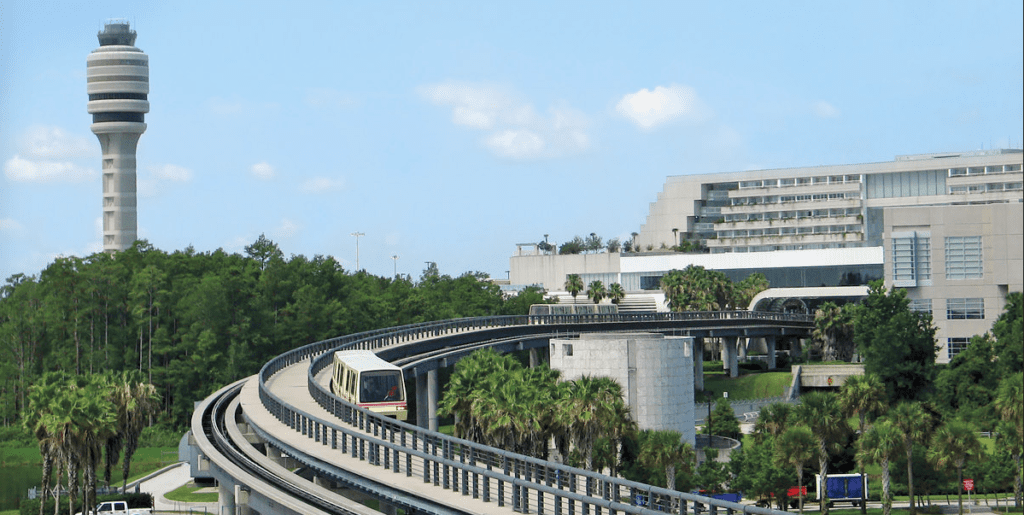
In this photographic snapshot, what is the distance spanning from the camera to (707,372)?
14038 centimetres

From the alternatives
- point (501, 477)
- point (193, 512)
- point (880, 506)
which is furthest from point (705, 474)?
point (501, 477)

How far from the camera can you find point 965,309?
331 feet

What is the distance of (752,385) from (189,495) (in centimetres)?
6812

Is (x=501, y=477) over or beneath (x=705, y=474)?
over

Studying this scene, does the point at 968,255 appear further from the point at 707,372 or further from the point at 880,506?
the point at 707,372

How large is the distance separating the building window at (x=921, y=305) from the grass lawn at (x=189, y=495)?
6068cm

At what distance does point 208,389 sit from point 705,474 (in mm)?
61380

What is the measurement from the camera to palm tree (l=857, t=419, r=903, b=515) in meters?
63.3

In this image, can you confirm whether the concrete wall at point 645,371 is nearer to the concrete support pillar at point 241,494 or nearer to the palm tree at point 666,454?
the palm tree at point 666,454

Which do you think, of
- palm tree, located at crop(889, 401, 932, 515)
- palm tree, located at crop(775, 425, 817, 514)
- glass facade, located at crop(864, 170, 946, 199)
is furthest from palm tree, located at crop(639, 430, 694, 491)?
glass facade, located at crop(864, 170, 946, 199)

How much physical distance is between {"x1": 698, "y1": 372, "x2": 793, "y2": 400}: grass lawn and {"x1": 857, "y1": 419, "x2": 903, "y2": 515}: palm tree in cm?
5755

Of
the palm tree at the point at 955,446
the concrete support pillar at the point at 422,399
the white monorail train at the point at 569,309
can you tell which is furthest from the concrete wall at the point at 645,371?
the white monorail train at the point at 569,309

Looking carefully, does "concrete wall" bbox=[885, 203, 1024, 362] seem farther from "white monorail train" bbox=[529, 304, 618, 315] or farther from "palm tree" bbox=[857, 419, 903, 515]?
"white monorail train" bbox=[529, 304, 618, 315]

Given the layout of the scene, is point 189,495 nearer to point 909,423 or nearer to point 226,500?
point 226,500
